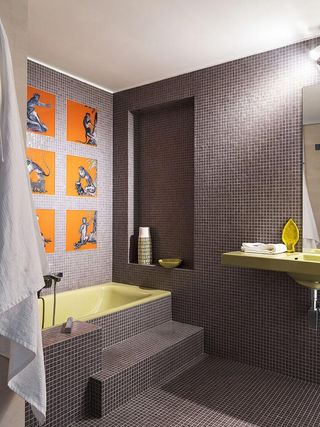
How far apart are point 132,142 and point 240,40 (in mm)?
1484

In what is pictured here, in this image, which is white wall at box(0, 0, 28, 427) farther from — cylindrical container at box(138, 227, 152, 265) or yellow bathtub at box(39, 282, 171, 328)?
cylindrical container at box(138, 227, 152, 265)

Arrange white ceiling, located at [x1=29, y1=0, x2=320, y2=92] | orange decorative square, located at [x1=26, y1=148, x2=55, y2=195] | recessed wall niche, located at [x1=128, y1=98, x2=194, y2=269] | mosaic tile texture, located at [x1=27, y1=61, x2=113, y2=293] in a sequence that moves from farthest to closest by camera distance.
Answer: recessed wall niche, located at [x1=128, y1=98, x2=194, y2=269]
mosaic tile texture, located at [x1=27, y1=61, x2=113, y2=293]
orange decorative square, located at [x1=26, y1=148, x2=55, y2=195]
white ceiling, located at [x1=29, y1=0, x2=320, y2=92]

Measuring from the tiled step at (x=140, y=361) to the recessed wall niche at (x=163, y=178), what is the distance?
2.44 feet

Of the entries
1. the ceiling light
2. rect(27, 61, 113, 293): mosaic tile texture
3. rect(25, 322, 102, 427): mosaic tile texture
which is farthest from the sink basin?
rect(27, 61, 113, 293): mosaic tile texture

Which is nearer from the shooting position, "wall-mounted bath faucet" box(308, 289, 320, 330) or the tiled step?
the tiled step

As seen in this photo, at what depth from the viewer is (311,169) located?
265 cm

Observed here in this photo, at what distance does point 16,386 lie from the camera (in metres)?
1.03

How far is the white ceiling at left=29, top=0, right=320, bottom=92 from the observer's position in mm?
2268

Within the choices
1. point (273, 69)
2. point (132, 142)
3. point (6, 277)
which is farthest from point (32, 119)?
point (6, 277)

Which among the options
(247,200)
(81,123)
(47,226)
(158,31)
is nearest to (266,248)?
(247,200)

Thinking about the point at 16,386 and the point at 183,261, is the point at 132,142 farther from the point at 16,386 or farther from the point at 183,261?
the point at 16,386

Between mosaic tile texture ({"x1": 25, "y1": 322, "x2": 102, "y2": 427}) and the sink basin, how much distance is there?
107cm

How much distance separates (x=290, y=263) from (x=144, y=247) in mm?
1635

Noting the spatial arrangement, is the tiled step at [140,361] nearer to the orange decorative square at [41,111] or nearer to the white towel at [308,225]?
the white towel at [308,225]
